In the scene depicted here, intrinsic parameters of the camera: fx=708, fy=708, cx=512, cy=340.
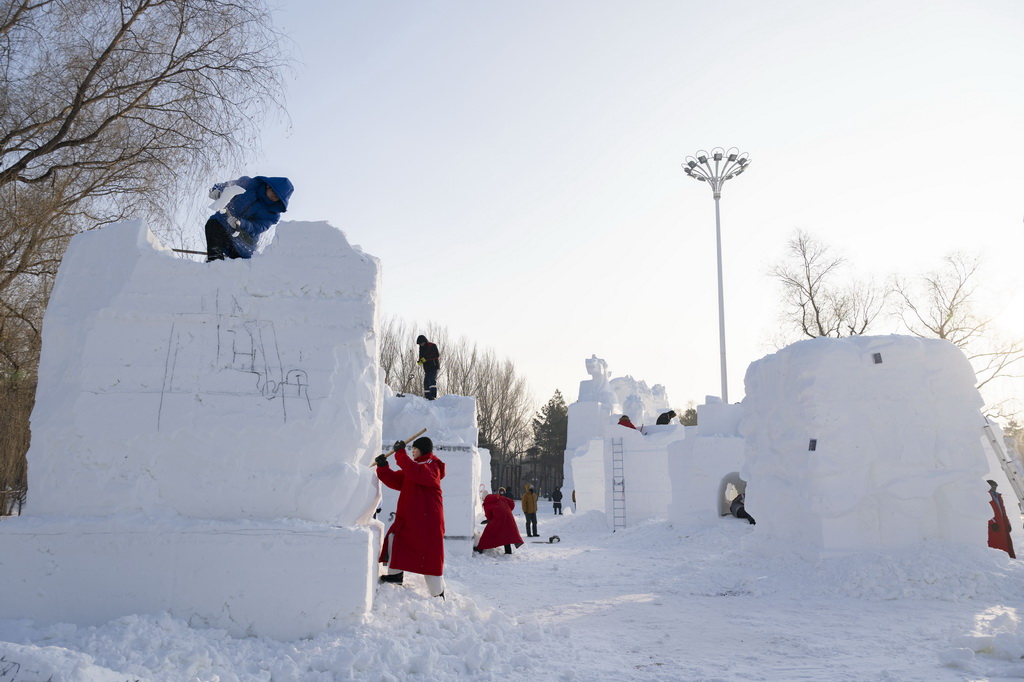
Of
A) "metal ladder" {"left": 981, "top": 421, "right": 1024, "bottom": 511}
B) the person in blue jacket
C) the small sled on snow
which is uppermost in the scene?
the person in blue jacket

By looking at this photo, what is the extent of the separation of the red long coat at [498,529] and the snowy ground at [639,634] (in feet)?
5.84

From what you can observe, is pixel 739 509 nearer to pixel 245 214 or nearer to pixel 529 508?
pixel 529 508

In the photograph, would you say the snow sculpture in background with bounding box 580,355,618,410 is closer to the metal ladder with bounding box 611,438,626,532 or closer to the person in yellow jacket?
the metal ladder with bounding box 611,438,626,532

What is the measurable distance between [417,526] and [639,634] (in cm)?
177

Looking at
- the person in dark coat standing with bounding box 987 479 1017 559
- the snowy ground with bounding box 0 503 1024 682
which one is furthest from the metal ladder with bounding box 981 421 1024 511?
the person in dark coat standing with bounding box 987 479 1017 559

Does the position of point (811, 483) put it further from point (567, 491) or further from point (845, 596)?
point (567, 491)

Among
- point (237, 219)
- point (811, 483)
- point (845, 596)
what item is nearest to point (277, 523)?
point (237, 219)

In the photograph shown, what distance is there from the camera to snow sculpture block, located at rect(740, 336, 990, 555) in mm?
7684

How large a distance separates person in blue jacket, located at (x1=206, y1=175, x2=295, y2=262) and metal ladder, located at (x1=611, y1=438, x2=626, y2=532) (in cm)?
1404

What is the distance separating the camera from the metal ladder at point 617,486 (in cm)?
1775

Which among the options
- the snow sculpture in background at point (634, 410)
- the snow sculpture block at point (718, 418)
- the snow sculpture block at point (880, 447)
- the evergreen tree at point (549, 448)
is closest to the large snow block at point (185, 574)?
the snow sculpture block at point (880, 447)

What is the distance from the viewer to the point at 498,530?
407 inches

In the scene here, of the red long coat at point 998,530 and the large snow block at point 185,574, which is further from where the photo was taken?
the red long coat at point 998,530

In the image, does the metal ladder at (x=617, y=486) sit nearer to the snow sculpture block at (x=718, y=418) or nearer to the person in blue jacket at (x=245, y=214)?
the snow sculpture block at (x=718, y=418)
